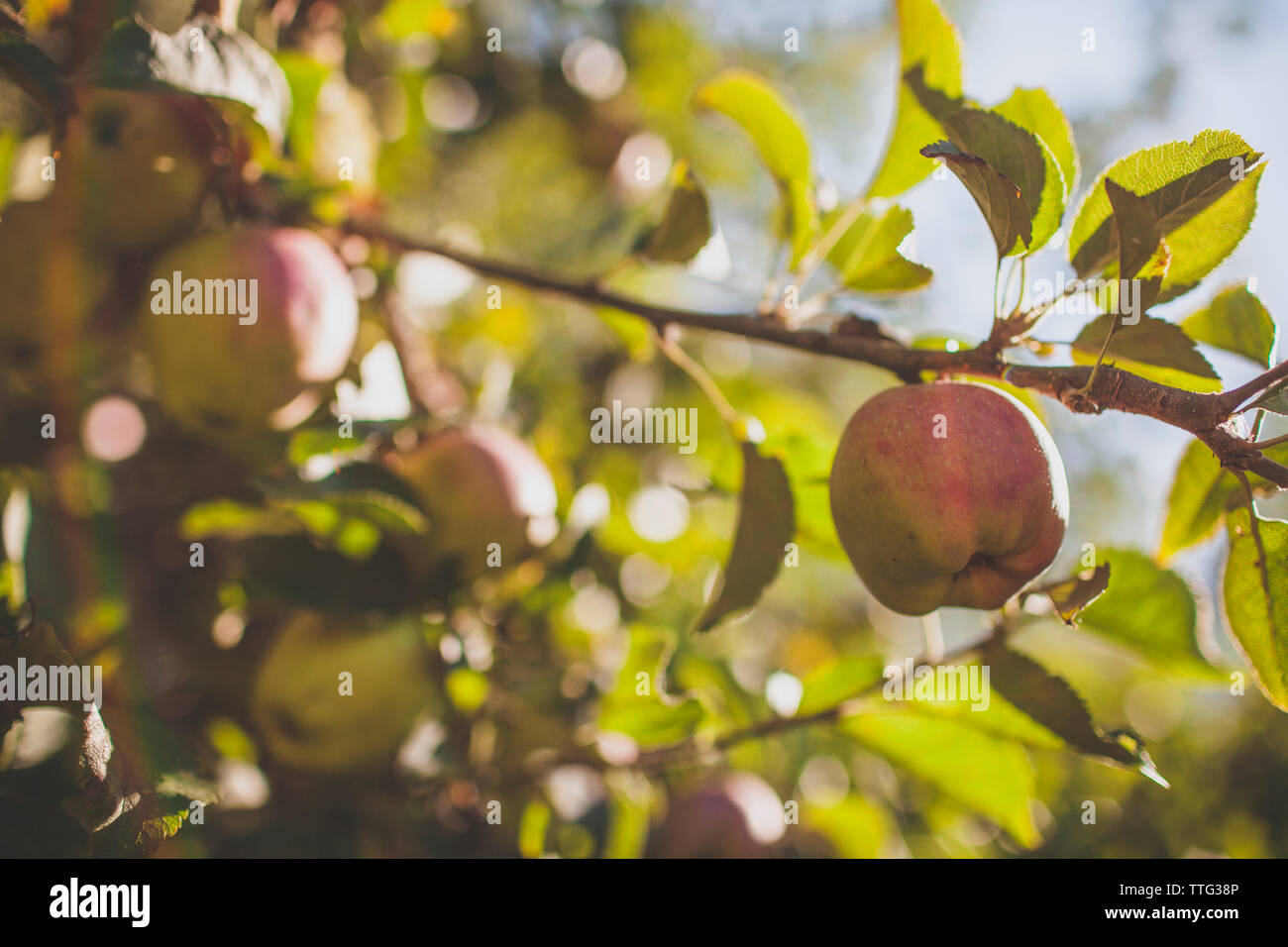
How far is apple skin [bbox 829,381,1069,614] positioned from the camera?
710mm

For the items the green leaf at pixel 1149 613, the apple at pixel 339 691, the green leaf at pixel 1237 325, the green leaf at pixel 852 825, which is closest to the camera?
the green leaf at pixel 1237 325

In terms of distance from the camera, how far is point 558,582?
128 centimetres

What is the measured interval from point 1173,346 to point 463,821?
1.10 m

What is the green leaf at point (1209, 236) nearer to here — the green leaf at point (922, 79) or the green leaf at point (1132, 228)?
the green leaf at point (1132, 228)

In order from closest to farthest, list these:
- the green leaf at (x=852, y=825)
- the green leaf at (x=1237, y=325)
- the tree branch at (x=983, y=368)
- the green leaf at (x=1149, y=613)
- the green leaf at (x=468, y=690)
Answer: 1. the tree branch at (x=983, y=368)
2. the green leaf at (x=1237, y=325)
3. the green leaf at (x=1149, y=613)
4. the green leaf at (x=468, y=690)
5. the green leaf at (x=852, y=825)

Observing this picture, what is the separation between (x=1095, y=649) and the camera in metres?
3.23

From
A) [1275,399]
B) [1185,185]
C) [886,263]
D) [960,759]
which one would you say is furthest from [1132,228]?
[960,759]

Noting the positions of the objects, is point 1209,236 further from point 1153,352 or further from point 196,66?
point 196,66

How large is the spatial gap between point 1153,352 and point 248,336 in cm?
92

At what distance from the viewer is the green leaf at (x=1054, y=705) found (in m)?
0.71

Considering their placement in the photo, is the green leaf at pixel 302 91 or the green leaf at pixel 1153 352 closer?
the green leaf at pixel 1153 352

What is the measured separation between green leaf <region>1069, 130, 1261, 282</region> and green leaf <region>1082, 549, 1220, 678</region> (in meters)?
0.32

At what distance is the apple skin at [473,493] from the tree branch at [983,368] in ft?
0.84

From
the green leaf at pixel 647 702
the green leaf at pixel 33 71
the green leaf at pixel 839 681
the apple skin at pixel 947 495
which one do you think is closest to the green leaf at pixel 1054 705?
the apple skin at pixel 947 495
